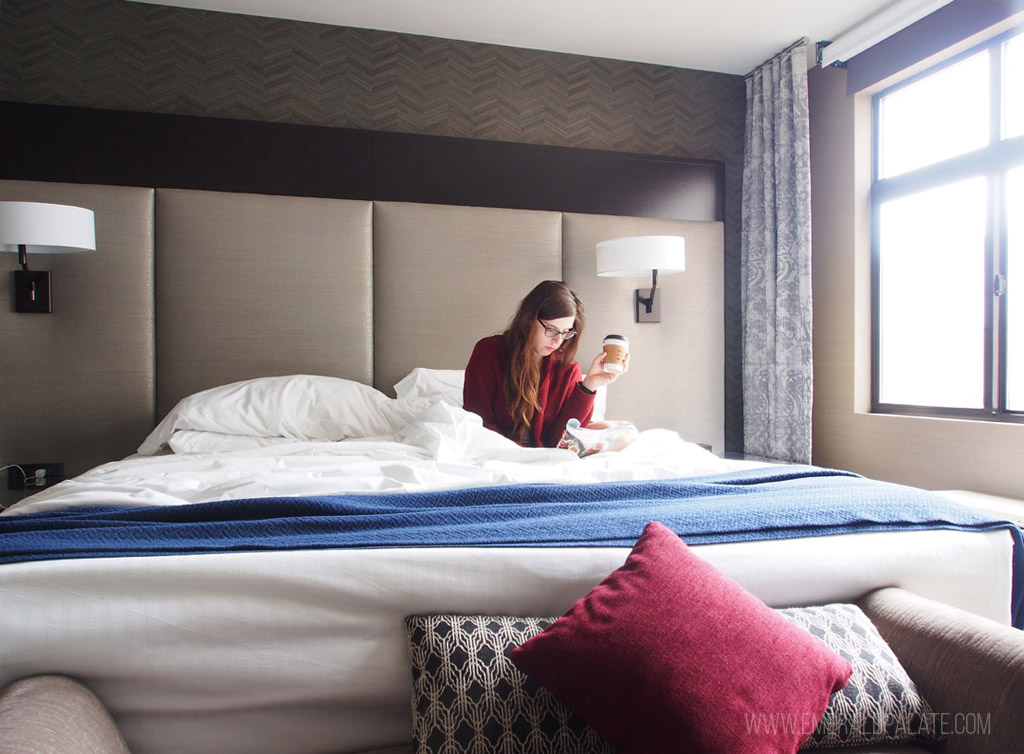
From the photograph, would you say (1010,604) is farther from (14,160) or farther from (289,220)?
(14,160)

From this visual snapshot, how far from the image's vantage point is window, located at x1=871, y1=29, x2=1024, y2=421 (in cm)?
270

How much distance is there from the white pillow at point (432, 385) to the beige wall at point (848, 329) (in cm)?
186

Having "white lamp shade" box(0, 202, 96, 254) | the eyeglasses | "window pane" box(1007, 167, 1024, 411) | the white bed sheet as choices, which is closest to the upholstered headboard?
"white lamp shade" box(0, 202, 96, 254)

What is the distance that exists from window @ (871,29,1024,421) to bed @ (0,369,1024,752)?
1.66 meters

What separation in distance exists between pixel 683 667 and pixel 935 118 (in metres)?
3.09

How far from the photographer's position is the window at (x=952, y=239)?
2703 mm

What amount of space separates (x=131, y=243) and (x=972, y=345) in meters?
3.50

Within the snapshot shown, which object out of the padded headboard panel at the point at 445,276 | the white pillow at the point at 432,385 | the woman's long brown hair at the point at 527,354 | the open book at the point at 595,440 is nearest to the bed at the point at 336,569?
the open book at the point at 595,440

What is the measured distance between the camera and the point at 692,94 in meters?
3.63

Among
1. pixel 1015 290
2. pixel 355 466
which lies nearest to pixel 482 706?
pixel 355 466

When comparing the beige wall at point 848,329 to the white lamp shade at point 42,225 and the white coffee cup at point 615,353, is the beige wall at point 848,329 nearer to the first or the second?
the white coffee cup at point 615,353

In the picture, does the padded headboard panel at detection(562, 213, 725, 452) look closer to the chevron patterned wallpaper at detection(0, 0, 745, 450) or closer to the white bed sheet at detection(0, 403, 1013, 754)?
the chevron patterned wallpaper at detection(0, 0, 745, 450)

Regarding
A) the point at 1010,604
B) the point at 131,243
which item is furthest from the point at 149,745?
the point at 131,243

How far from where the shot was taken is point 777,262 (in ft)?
11.1
